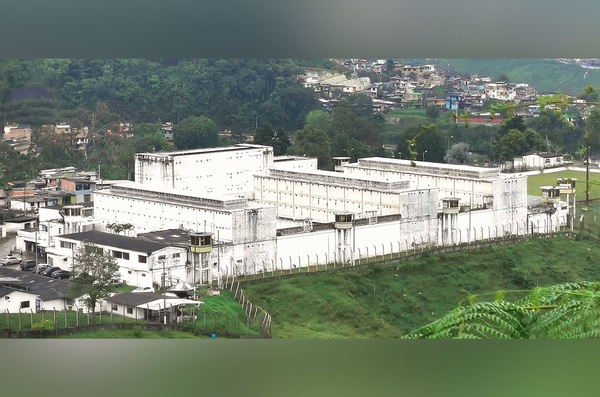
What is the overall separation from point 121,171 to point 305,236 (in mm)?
5177

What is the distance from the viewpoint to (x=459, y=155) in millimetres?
18953

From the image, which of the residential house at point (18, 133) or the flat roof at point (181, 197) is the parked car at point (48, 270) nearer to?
the flat roof at point (181, 197)

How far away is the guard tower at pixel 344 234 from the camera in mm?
13102

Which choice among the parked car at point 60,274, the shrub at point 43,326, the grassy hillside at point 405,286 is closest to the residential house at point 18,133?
the parked car at point 60,274

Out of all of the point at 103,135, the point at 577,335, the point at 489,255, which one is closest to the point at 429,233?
the point at 489,255

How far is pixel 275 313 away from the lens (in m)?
11.2

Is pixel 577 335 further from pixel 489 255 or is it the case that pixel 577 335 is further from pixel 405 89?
pixel 405 89

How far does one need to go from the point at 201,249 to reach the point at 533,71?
8920 mm

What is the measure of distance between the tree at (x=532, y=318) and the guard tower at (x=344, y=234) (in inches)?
433

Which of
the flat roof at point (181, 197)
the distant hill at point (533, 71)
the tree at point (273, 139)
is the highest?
the distant hill at point (533, 71)

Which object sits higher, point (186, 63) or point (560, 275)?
point (186, 63)

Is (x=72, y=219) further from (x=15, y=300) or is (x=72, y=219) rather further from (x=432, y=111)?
(x=432, y=111)

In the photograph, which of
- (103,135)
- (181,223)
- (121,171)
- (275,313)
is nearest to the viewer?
(275,313)

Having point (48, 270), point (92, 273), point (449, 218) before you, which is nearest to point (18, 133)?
point (48, 270)
